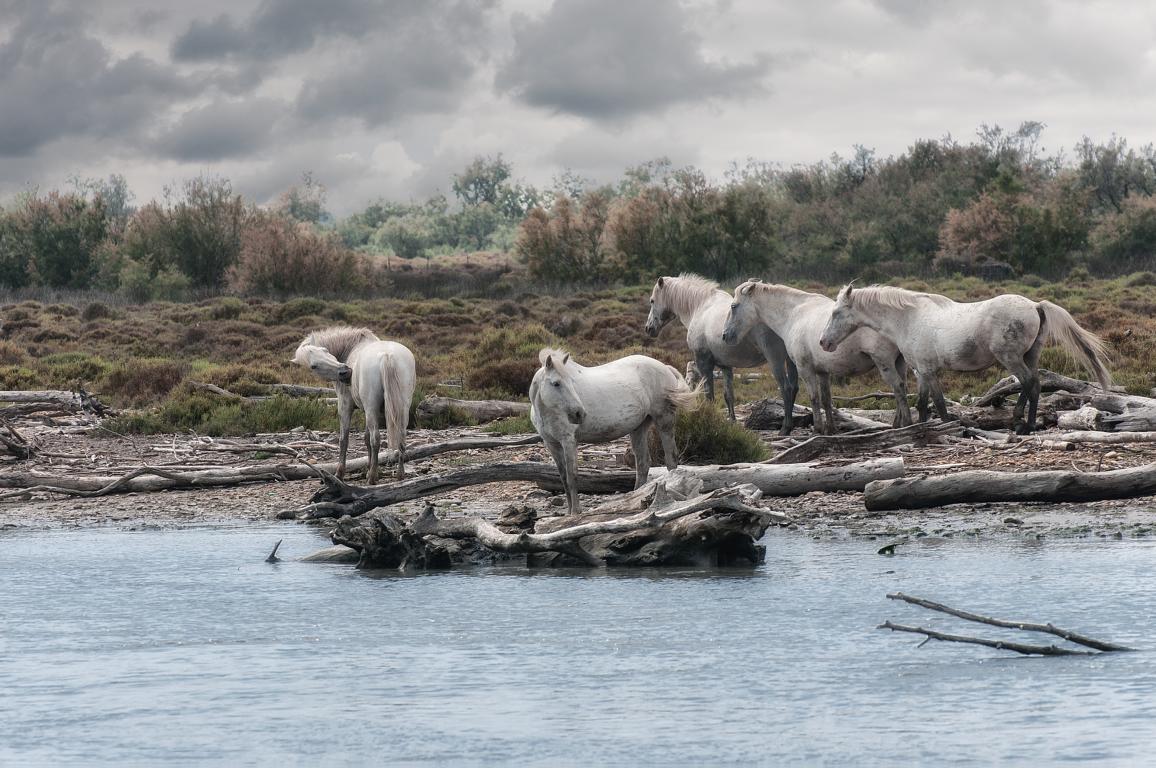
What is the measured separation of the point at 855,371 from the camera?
1650 cm

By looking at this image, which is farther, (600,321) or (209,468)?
(600,321)

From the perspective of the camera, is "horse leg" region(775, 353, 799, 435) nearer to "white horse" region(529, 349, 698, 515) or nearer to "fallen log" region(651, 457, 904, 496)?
"fallen log" region(651, 457, 904, 496)

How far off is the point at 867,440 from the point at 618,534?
14.9 ft

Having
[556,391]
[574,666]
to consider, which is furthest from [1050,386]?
[574,666]

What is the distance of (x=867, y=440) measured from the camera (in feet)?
46.1

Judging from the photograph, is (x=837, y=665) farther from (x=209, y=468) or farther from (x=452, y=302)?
(x=452, y=302)

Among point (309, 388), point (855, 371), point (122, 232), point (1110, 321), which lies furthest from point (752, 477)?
point (122, 232)

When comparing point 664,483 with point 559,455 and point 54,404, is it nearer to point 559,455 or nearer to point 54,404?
point 559,455

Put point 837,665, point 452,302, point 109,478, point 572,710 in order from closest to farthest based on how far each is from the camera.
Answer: point 572,710 < point 837,665 < point 109,478 < point 452,302

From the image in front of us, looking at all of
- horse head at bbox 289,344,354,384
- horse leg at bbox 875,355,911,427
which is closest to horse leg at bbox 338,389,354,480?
horse head at bbox 289,344,354,384

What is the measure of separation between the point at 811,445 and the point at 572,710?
6.85 meters

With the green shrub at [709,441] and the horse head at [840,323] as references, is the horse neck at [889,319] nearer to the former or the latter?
the horse head at [840,323]

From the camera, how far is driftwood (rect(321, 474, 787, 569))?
10.1 metres

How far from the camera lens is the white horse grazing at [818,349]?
16.2 m
